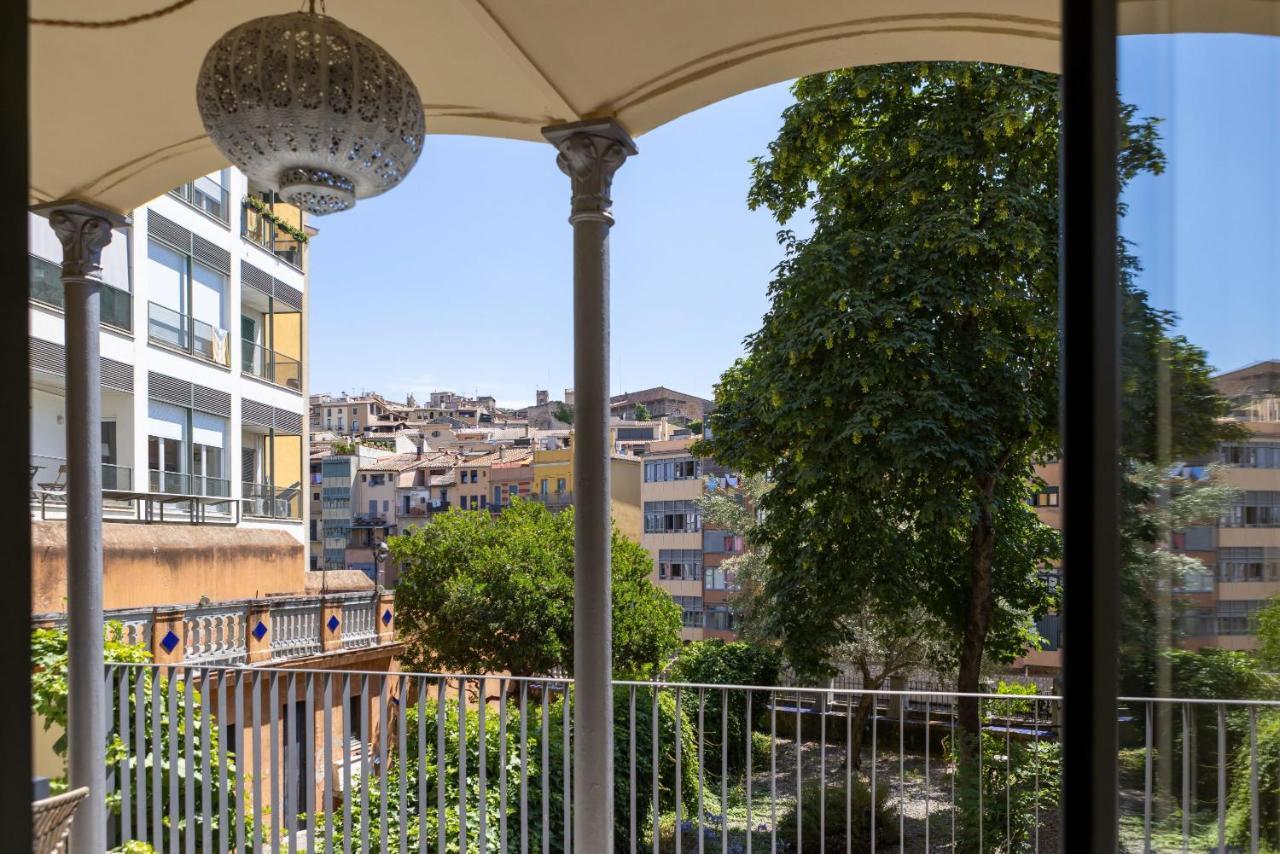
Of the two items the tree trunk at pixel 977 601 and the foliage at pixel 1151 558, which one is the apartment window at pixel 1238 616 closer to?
the foliage at pixel 1151 558

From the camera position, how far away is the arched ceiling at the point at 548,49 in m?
2.21

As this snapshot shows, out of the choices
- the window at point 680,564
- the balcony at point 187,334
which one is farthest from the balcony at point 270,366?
the window at point 680,564

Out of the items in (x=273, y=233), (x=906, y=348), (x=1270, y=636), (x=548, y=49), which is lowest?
(x=1270, y=636)

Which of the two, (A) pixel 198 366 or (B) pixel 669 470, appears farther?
(B) pixel 669 470

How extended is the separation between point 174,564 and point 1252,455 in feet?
34.4

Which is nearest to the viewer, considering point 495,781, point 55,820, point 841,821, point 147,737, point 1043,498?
point 55,820

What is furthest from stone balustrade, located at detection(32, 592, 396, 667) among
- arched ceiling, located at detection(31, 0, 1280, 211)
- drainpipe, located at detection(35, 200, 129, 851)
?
arched ceiling, located at detection(31, 0, 1280, 211)

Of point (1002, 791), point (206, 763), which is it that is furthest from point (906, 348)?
point (206, 763)

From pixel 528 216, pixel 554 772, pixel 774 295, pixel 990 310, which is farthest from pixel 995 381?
pixel 528 216

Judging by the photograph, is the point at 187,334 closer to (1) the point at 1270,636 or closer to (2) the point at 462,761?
(2) the point at 462,761

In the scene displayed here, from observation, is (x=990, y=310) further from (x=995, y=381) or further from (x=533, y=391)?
(x=533, y=391)

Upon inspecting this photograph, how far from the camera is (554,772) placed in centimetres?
581

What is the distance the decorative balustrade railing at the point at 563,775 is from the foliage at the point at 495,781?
0.02 m

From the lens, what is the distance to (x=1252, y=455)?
1.94 feet
